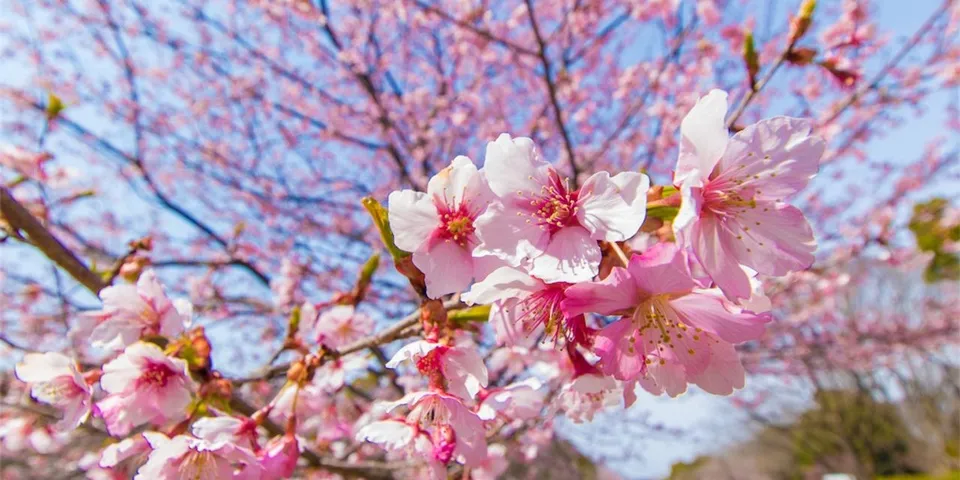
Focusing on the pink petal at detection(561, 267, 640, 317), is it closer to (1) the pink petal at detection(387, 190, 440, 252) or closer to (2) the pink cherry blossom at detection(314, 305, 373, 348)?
(1) the pink petal at detection(387, 190, 440, 252)

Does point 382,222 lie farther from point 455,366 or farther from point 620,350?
point 620,350

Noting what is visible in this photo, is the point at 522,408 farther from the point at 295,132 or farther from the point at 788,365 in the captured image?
the point at 788,365

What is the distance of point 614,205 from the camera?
0.81m

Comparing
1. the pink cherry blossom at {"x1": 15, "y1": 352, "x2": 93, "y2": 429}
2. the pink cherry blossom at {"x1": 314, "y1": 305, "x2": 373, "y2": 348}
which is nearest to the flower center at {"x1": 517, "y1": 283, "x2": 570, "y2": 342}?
the pink cherry blossom at {"x1": 314, "y1": 305, "x2": 373, "y2": 348}

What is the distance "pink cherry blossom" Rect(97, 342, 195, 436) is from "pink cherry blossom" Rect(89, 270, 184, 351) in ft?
0.34

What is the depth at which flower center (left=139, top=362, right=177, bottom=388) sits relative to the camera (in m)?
1.08

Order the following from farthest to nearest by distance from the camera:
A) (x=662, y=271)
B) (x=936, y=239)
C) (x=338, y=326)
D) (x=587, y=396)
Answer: (x=936, y=239), (x=338, y=326), (x=587, y=396), (x=662, y=271)

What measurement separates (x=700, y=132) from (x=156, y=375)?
116cm

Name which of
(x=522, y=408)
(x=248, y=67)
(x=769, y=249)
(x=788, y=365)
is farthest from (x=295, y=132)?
(x=788, y=365)

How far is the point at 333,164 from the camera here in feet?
21.8

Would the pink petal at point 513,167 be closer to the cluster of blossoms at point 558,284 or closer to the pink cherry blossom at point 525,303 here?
the cluster of blossoms at point 558,284

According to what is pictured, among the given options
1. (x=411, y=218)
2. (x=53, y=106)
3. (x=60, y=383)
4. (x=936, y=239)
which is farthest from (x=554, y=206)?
(x=936, y=239)

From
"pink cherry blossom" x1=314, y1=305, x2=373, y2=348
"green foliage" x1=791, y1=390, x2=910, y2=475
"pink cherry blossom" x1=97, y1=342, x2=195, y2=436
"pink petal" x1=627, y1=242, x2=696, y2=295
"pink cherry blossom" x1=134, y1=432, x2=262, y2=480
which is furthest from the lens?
"green foliage" x1=791, y1=390, x2=910, y2=475

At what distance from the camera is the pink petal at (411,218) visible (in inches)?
33.3
